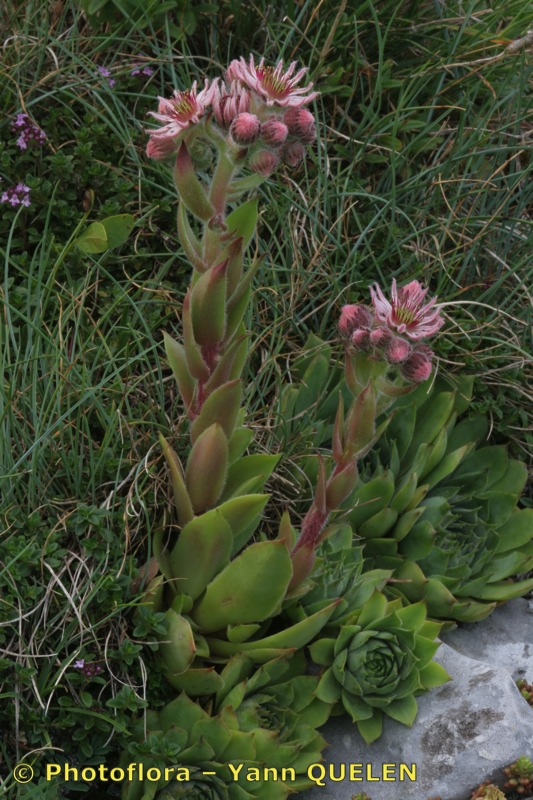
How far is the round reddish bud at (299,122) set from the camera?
198 centimetres

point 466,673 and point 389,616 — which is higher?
point 389,616

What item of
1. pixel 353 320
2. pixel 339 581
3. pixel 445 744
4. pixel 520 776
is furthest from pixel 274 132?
pixel 520 776

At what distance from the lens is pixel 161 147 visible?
1.99 metres

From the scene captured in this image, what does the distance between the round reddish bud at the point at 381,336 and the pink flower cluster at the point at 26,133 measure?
1.53 m

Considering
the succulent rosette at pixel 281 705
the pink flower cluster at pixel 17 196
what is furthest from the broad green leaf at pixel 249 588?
the pink flower cluster at pixel 17 196

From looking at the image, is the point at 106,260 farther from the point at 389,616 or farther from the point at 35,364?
the point at 389,616

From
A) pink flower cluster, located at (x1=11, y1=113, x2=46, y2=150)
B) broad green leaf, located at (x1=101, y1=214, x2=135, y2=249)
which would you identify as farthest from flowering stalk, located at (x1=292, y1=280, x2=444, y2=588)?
pink flower cluster, located at (x1=11, y1=113, x2=46, y2=150)

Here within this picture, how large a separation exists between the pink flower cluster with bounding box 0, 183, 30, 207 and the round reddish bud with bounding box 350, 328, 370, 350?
1.33 meters

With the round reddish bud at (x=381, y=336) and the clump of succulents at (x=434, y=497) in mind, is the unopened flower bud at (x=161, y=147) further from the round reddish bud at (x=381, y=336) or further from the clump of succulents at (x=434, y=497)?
the clump of succulents at (x=434, y=497)

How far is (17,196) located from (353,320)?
4.43ft

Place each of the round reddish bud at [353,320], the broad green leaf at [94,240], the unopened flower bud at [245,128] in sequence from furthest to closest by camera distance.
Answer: the broad green leaf at [94,240] → the round reddish bud at [353,320] → the unopened flower bud at [245,128]

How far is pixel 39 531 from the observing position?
2.32m

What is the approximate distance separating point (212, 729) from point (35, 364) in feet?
3.45

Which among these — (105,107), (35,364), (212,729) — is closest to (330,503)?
(212,729)
